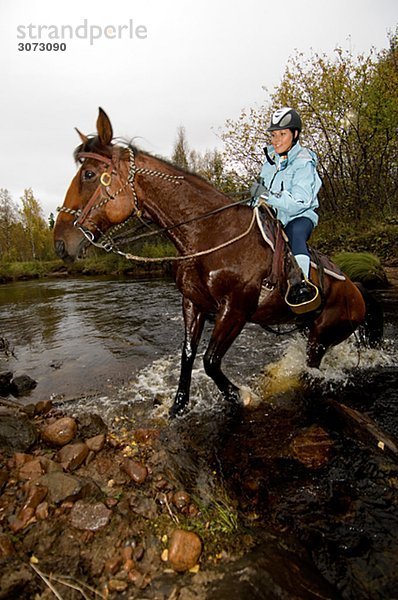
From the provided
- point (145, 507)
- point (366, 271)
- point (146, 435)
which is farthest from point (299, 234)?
point (366, 271)

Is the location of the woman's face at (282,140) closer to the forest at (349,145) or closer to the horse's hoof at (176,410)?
the horse's hoof at (176,410)

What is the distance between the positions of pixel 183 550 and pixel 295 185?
3.45m

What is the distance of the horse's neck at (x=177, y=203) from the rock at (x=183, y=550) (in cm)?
272

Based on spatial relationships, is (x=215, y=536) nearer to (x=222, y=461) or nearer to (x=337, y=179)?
(x=222, y=461)

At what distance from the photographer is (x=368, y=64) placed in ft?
55.9

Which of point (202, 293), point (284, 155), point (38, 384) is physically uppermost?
point (284, 155)

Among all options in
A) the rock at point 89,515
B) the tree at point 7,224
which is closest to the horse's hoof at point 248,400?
→ the rock at point 89,515

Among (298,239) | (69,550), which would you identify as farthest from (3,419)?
(298,239)

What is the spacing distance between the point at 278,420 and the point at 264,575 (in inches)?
86.9

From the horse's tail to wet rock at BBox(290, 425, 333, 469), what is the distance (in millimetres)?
2653

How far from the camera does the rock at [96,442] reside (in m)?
3.04

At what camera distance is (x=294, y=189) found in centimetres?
337

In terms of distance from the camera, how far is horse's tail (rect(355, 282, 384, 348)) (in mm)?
5184

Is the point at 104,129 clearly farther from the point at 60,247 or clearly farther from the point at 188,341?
the point at 188,341
